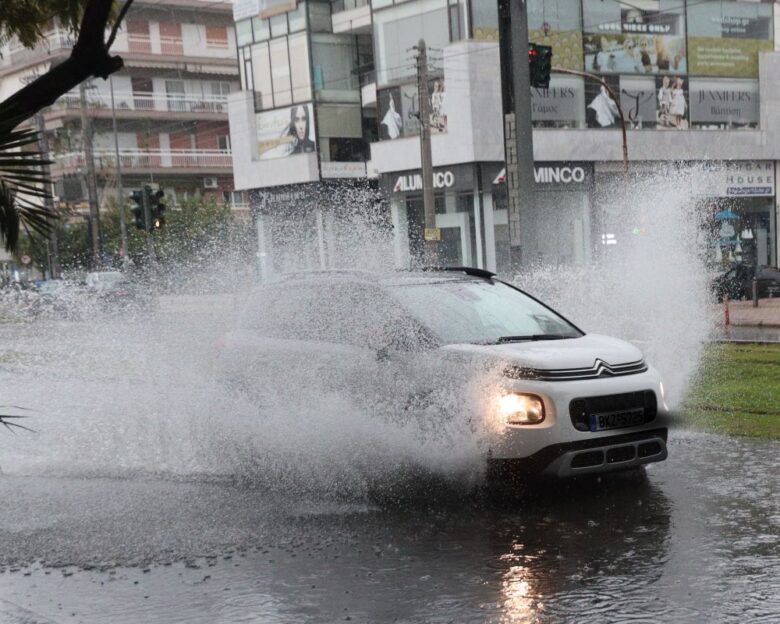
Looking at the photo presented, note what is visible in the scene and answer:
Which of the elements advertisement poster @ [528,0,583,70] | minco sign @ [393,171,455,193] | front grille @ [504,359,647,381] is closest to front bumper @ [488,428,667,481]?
front grille @ [504,359,647,381]

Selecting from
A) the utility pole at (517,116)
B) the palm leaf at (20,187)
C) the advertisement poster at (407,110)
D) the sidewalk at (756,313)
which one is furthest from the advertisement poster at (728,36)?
the palm leaf at (20,187)

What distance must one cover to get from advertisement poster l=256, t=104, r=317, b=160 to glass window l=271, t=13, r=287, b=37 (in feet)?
11.9

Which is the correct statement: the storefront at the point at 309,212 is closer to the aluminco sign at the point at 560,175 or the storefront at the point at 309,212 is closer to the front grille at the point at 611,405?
the aluminco sign at the point at 560,175

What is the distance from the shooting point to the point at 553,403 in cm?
688

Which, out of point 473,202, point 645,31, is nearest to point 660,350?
point 473,202

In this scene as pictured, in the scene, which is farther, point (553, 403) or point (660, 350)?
point (660, 350)

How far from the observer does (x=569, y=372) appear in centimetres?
707

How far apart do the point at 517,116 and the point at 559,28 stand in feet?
90.4

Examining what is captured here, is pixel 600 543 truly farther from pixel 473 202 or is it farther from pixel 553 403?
pixel 473 202

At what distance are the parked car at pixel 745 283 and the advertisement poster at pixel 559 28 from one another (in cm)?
1119

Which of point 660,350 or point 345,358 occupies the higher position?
point 345,358

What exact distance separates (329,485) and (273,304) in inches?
74.1

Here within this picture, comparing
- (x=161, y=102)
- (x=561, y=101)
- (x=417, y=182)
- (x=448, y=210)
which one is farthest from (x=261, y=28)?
(x=561, y=101)

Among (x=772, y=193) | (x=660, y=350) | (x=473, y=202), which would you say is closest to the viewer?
(x=660, y=350)
